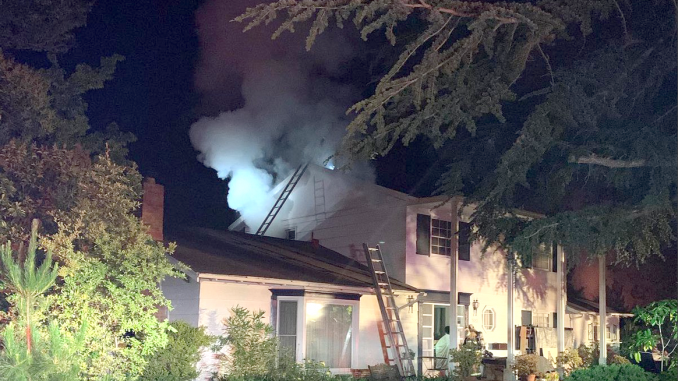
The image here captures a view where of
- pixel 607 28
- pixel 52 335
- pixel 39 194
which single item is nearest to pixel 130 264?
pixel 39 194

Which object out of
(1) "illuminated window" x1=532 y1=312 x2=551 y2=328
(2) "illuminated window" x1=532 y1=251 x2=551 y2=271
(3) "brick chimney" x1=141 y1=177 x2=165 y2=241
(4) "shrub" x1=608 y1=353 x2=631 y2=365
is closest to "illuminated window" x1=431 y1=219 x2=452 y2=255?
(2) "illuminated window" x1=532 y1=251 x2=551 y2=271

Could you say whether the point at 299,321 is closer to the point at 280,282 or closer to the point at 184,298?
the point at 280,282

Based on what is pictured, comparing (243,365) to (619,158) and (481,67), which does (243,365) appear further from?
(619,158)

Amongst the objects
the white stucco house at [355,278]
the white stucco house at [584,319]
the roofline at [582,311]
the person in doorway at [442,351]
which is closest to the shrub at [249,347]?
the white stucco house at [355,278]

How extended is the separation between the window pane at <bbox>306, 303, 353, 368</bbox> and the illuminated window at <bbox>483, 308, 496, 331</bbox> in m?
6.77

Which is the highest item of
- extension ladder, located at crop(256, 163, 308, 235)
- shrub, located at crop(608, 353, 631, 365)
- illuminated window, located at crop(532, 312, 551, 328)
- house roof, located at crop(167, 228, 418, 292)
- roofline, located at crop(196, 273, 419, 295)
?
extension ladder, located at crop(256, 163, 308, 235)

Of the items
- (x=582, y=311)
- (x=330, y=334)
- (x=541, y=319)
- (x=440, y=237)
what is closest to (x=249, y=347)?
(x=330, y=334)

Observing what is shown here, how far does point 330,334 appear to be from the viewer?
61.2 feet

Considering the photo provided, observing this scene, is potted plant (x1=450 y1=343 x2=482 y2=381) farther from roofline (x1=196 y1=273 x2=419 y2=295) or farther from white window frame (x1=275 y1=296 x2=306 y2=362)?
white window frame (x1=275 y1=296 x2=306 y2=362)

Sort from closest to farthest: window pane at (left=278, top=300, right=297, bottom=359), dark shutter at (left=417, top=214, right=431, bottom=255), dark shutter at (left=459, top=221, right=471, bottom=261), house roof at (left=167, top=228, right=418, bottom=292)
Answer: house roof at (left=167, top=228, right=418, bottom=292) → window pane at (left=278, top=300, right=297, bottom=359) → dark shutter at (left=417, top=214, right=431, bottom=255) → dark shutter at (left=459, top=221, right=471, bottom=261)

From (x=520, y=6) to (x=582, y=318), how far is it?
62.9ft

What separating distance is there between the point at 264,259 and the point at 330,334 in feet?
7.70

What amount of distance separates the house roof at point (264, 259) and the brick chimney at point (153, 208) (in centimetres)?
75

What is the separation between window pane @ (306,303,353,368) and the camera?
18203 mm
